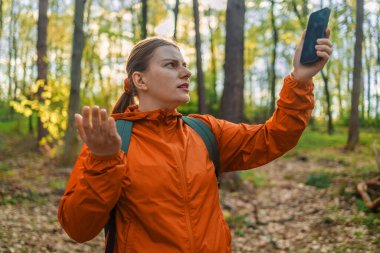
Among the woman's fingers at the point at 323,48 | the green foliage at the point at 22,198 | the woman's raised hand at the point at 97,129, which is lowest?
the green foliage at the point at 22,198

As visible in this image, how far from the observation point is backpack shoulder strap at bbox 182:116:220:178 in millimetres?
2424

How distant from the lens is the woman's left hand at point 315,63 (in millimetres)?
2141

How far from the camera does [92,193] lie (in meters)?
1.82

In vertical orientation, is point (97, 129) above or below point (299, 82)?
below

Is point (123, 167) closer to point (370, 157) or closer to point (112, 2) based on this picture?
point (370, 157)

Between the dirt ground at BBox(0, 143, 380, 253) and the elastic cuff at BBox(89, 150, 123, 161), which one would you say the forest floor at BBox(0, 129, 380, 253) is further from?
the elastic cuff at BBox(89, 150, 123, 161)

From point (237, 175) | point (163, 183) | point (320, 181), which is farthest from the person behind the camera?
point (320, 181)

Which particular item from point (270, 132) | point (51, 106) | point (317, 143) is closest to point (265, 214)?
point (270, 132)

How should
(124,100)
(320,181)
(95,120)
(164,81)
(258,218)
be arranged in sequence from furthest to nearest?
1. (320,181)
2. (258,218)
3. (124,100)
4. (164,81)
5. (95,120)

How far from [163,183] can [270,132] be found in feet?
2.51

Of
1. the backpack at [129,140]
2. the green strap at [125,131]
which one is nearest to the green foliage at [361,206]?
the backpack at [129,140]

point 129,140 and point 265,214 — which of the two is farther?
point 265,214

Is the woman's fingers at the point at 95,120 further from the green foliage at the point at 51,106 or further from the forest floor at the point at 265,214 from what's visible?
the green foliage at the point at 51,106

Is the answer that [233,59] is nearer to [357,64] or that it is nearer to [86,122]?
[86,122]
